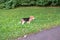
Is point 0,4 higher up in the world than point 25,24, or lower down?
lower down

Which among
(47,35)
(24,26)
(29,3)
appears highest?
(47,35)

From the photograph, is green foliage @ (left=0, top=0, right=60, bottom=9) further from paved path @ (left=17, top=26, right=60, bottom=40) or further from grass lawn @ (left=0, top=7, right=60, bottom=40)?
paved path @ (left=17, top=26, right=60, bottom=40)

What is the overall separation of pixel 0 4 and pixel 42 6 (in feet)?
10.7

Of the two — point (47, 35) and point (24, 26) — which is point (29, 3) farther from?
point (47, 35)

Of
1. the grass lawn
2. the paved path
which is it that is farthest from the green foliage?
the paved path

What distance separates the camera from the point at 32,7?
58.0ft

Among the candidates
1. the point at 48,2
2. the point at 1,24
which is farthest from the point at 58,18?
the point at 48,2

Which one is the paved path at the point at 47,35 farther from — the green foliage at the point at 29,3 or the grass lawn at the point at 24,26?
the green foliage at the point at 29,3

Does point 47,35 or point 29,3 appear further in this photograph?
point 29,3

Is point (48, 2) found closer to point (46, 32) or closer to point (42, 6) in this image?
point (42, 6)

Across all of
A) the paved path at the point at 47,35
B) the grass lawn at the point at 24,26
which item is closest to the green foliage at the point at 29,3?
the grass lawn at the point at 24,26

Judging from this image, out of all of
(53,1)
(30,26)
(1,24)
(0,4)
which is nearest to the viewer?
(30,26)

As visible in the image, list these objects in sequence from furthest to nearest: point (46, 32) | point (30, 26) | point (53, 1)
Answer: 1. point (53, 1)
2. point (30, 26)
3. point (46, 32)

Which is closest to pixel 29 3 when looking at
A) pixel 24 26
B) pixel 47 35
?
pixel 24 26
